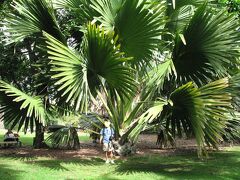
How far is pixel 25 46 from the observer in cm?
1589

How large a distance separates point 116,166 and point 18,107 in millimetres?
2806

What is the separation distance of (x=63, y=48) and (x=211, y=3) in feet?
14.3

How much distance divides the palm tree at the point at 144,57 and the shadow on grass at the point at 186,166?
3.16ft

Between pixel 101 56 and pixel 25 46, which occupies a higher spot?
pixel 25 46

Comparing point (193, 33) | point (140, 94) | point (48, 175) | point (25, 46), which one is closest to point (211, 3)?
point (193, 33)

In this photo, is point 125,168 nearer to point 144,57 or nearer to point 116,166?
point 116,166

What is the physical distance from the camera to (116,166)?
10.9 metres

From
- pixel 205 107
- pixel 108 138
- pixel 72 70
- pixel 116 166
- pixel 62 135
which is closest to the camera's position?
pixel 205 107

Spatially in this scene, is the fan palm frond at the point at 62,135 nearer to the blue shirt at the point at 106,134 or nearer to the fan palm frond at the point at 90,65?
the blue shirt at the point at 106,134

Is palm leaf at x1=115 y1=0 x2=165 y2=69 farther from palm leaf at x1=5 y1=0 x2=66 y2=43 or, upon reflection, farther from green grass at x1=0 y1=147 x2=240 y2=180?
green grass at x1=0 y1=147 x2=240 y2=180

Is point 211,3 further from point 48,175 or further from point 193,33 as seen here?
point 48,175

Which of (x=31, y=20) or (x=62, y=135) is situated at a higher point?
(x=31, y=20)

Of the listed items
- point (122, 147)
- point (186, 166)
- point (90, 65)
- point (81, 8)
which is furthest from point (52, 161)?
point (81, 8)

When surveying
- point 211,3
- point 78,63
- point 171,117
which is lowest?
point 171,117
